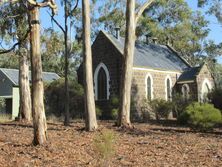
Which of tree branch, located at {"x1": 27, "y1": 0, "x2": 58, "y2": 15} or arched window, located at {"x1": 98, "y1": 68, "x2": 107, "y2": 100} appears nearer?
tree branch, located at {"x1": 27, "y1": 0, "x2": 58, "y2": 15}

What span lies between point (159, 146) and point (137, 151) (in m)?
1.31

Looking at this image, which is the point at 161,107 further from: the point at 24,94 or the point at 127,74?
the point at 24,94

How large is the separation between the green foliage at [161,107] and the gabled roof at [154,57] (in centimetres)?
432

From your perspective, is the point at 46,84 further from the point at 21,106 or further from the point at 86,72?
the point at 86,72

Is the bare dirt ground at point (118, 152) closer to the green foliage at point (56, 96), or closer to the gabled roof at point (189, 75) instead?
the green foliage at point (56, 96)

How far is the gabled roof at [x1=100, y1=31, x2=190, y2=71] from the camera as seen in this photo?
33956mm

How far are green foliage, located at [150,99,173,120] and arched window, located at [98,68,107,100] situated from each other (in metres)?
5.30

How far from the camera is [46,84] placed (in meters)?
36.7

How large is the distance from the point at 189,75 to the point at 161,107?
839 cm

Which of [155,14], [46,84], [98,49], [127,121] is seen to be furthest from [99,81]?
[155,14]

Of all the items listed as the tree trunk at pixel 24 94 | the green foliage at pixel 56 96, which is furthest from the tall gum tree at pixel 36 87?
the green foliage at pixel 56 96

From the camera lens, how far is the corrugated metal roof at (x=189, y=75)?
3603cm

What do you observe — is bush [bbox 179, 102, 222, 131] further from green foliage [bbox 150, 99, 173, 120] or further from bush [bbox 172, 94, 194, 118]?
bush [bbox 172, 94, 194, 118]

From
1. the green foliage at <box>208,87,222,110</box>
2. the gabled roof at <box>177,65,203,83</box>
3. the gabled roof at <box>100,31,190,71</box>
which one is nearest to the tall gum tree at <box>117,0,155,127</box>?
the green foliage at <box>208,87,222,110</box>
